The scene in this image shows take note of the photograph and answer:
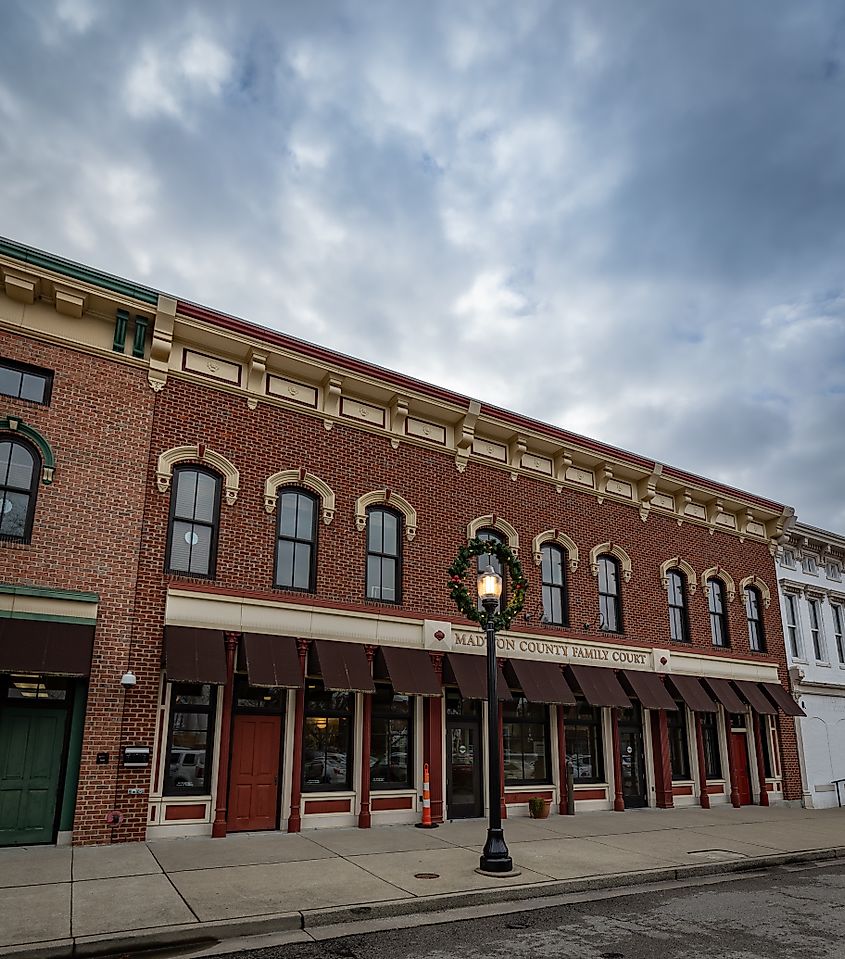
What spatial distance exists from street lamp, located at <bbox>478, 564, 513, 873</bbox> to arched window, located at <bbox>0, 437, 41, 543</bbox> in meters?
7.29

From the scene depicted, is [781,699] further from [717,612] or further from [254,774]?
[254,774]

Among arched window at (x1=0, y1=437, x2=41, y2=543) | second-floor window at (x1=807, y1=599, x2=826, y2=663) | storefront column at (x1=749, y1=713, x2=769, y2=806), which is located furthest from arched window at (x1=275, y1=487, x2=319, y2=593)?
second-floor window at (x1=807, y1=599, x2=826, y2=663)

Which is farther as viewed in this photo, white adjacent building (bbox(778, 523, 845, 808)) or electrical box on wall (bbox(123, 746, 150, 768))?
white adjacent building (bbox(778, 523, 845, 808))

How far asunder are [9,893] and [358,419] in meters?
10.2

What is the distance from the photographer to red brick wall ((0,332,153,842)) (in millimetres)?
11891

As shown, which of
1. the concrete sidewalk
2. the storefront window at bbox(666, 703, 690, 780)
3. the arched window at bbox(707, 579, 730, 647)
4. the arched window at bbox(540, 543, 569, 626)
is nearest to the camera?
the concrete sidewalk

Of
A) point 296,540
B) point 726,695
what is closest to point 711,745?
point 726,695

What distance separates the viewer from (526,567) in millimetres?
18047

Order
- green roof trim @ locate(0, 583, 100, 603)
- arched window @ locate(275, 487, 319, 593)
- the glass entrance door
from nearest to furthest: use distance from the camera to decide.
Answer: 1. green roof trim @ locate(0, 583, 100, 603)
2. arched window @ locate(275, 487, 319, 593)
3. the glass entrance door

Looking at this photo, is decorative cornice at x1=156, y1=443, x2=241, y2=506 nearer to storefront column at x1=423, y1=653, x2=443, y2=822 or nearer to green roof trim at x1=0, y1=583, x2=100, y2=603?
green roof trim at x1=0, y1=583, x2=100, y2=603

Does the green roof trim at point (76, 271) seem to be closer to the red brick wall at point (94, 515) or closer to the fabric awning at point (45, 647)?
the red brick wall at point (94, 515)

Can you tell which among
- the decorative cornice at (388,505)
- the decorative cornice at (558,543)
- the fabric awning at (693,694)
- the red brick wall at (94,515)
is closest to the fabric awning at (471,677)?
the decorative cornice at (388,505)

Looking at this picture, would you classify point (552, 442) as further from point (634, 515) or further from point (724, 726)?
point (724, 726)

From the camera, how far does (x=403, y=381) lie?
16.9 metres
